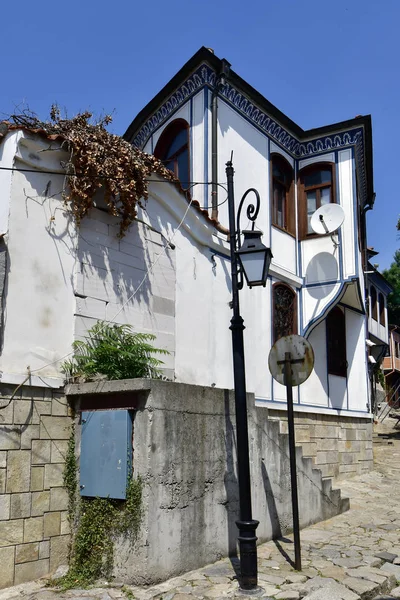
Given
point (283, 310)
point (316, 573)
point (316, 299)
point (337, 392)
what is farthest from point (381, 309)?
point (316, 573)

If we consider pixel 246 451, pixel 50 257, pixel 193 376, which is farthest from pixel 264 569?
pixel 50 257

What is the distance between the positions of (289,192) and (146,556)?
9029 millimetres

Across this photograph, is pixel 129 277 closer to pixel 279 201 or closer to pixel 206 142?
pixel 206 142

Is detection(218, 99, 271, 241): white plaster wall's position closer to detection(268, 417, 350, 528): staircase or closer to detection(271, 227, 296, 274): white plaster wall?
detection(271, 227, 296, 274): white plaster wall

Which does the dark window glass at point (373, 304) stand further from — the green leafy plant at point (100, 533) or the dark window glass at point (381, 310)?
the green leafy plant at point (100, 533)

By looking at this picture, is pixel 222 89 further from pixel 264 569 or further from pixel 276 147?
pixel 264 569

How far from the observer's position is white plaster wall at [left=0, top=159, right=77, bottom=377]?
6.80 metres

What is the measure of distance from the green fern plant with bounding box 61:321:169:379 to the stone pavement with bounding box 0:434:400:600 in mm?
2254

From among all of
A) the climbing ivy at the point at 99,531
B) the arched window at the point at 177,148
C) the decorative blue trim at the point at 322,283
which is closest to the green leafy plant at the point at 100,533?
the climbing ivy at the point at 99,531

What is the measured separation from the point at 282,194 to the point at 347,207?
4.61ft

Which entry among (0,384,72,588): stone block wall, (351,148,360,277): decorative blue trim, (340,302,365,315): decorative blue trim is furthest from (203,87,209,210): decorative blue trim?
(0,384,72,588): stone block wall

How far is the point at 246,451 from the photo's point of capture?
650cm

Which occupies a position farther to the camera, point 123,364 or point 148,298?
point 148,298

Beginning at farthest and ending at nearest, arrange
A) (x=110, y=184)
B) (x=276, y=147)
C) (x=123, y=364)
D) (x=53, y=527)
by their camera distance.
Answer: (x=276, y=147)
(x=110, y=184)
(x=123, y=364)
(x=53, y=527)
